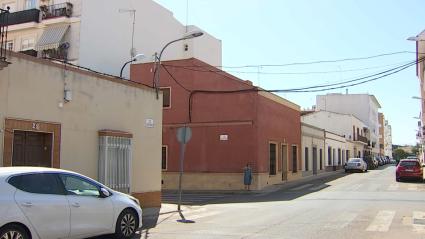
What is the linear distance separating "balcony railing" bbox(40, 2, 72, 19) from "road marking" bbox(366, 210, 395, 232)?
21.4m

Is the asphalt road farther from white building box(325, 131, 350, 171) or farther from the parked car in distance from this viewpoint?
white building box(325, 131, 350, 171)

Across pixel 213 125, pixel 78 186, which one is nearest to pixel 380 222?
pixel 78 186

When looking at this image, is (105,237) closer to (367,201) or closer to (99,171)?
(99,171)

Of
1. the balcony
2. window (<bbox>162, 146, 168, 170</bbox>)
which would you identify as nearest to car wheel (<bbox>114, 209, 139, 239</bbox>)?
window (<bbox>162, 146, 168, 170</bbox>)

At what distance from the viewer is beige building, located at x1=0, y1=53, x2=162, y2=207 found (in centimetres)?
1262

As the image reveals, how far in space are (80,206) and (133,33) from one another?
2685 centimetres

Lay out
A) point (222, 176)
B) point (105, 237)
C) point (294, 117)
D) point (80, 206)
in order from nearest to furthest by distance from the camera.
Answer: point (80, 206)
point (105, 237)
point (222, 176)
point (294, 117)

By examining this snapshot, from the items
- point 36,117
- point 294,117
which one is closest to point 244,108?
point 294,117

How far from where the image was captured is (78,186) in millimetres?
10125

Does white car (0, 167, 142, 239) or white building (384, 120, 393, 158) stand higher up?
white building (384, 120, 393, 158)

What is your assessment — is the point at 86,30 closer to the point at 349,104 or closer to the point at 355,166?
the point at 355,166

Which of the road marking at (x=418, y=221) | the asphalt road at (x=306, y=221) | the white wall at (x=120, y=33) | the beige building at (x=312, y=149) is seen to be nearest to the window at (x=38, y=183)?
the asphalt road at (x=306, y=221)

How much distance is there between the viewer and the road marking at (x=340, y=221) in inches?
493

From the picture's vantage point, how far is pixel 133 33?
35.3 metres
